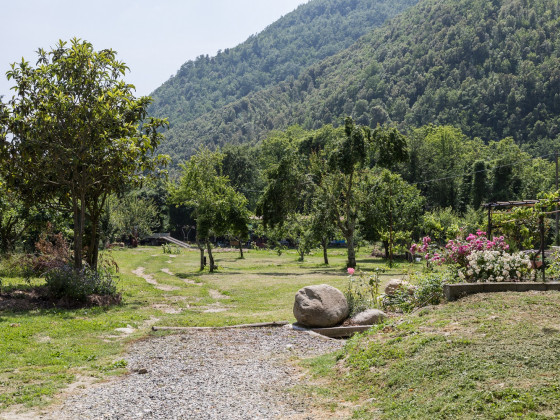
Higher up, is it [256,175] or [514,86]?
[514,86]

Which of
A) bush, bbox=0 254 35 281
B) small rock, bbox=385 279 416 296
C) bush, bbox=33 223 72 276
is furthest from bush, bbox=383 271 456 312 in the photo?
bush, bbox=0 254 35 281

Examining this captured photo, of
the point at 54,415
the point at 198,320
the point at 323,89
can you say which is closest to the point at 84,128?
the point at 198,320

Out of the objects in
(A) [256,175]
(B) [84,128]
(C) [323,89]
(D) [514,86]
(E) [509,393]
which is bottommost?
(E) [509,393]

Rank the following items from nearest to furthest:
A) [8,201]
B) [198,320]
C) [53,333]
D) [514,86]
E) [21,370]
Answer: [21,370] → [53,333] → [198,320] → [8,201] → [514,86]

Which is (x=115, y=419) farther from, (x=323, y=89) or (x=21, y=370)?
(x=323, y=89)

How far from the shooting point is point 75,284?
16.0 meters

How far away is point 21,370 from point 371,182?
29.8 meters

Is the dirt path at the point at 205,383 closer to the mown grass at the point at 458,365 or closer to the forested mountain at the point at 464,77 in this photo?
the mown grass at the point at 458,365

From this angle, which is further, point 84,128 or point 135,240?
point 135,240

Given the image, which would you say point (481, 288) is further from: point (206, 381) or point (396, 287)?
point (206, 381)

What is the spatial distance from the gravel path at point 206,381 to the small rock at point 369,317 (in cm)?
95

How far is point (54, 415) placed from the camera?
6762mm

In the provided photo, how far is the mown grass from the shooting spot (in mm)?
5609

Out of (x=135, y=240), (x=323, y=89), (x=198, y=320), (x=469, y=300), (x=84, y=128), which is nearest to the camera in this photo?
(x=469, y=300)
